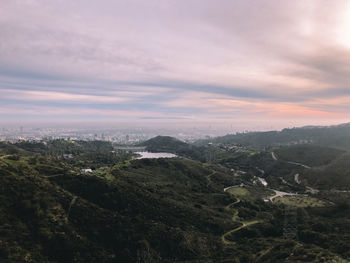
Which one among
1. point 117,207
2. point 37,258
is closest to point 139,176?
point 117,207

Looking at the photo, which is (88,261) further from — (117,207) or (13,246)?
(117,207)

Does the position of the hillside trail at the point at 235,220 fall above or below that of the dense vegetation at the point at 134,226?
below

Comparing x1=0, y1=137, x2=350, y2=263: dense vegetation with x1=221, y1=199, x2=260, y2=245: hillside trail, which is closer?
x1=0, y1=137, x2=350, y2=263: dense vegetation

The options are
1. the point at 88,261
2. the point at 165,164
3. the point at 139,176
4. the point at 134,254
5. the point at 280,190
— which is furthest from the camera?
the point at 165,164

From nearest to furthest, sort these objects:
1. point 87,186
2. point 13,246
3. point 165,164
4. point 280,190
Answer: point 13,246 < point 87,186 < point 280,190 < point 165,164

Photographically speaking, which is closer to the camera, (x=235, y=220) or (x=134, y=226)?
(x=134, y=226)

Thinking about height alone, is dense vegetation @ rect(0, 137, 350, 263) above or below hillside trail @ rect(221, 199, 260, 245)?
above

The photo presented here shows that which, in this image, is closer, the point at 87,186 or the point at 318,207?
the point at 87,186

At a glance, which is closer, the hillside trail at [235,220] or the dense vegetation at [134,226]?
the dense vegetation at [134,226]

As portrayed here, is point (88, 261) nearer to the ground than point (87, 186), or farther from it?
nearer to the ground

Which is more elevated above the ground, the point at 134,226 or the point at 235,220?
the point at 134,226

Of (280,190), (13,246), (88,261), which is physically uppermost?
(13,246)
